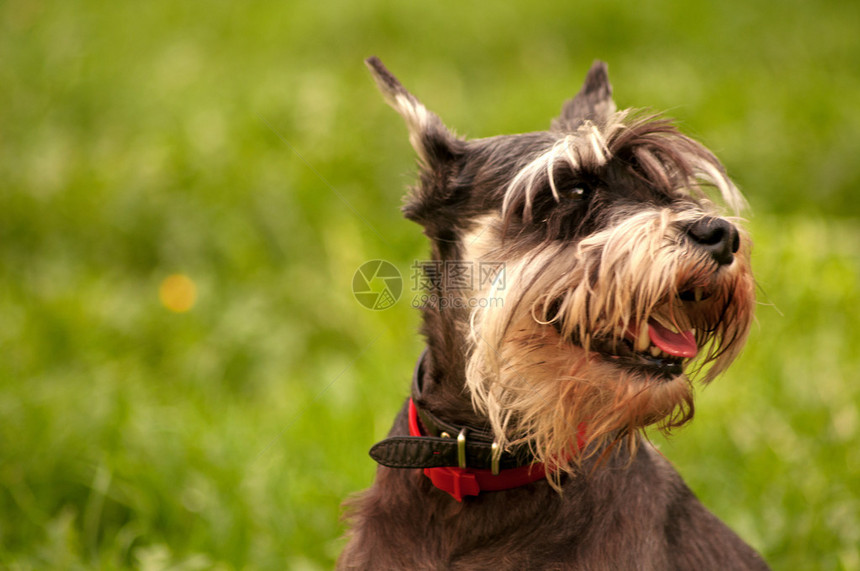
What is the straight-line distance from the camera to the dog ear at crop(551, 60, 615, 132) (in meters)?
3.40

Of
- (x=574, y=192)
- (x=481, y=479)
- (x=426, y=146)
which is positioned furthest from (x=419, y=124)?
(x=481, y=479)

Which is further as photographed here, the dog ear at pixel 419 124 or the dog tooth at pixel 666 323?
the dog ear at pixel 419 124

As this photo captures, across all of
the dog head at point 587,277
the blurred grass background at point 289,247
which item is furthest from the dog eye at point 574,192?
the blurred grass background at point 289,247

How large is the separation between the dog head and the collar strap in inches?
3.1

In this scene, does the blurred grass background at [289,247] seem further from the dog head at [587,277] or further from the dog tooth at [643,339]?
the dog tooth at [643,339]

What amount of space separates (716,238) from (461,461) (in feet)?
3.54

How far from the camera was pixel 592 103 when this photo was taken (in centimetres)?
358

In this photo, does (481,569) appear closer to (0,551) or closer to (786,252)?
(0,551)

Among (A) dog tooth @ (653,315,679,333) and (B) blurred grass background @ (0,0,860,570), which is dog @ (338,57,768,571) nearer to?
(A) dog tooth @ (653,315,679,333)

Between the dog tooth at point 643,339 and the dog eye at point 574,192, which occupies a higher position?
the dog eye at point 574,192

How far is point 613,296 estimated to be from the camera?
8.34ft

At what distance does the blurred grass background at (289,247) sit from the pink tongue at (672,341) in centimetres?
194

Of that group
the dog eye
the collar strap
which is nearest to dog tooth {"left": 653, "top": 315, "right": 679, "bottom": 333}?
the dog eye

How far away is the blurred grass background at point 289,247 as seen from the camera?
4262mm
